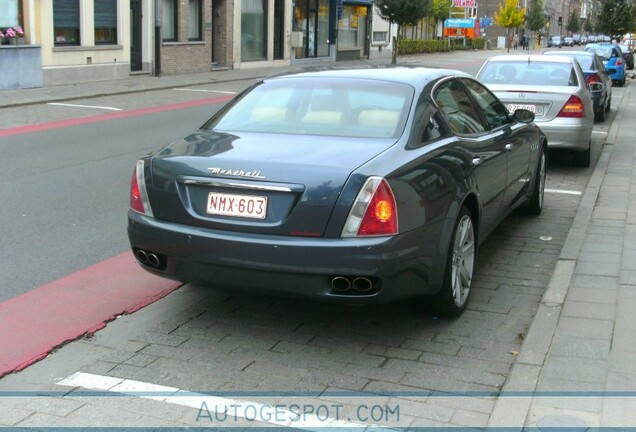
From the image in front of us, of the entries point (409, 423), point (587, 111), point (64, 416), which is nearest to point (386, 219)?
point (409, 423)

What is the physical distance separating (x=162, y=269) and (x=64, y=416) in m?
1.23

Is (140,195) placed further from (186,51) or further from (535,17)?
(535,17)

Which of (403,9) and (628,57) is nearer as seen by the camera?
(628,57)

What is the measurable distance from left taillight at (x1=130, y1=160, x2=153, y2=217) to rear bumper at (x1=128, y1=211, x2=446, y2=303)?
15 cm

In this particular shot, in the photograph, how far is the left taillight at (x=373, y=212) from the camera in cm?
454

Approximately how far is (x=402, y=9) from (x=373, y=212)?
42.4 meters

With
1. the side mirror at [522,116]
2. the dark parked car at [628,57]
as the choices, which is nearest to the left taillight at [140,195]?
the side mirror at [522,116]

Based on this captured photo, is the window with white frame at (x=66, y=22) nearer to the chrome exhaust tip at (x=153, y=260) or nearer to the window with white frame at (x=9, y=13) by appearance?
the window with white frame at (x=9, y=13)

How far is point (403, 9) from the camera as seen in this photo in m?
45.3

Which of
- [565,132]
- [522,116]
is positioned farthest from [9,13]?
[522,116]

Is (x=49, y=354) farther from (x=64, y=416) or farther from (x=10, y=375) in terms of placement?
(x=64, y=416)

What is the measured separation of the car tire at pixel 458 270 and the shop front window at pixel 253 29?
29981 mm

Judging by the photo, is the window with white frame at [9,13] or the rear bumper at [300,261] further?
the window with white frame at [9,13]

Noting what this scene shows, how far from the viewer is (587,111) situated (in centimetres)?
1144
